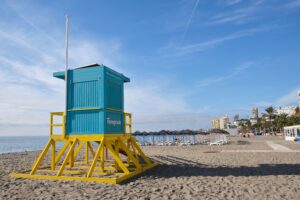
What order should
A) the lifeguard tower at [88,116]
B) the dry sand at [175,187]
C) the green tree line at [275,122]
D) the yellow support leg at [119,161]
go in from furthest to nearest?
the green tree line at [275,122]
the lifeguard tower at [88,116]
the yellow support leg at [119,161]
the dry sand at [175,187]

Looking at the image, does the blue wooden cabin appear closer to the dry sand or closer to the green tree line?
the dry sand

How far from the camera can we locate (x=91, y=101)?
31.9 ft

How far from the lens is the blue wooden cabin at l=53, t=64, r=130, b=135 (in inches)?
374

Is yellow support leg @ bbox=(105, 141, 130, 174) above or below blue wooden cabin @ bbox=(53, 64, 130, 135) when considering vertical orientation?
below

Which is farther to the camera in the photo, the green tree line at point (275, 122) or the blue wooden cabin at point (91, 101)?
the green tree line at point (275, 122)

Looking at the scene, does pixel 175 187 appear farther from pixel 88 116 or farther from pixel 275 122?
pixel 275 122

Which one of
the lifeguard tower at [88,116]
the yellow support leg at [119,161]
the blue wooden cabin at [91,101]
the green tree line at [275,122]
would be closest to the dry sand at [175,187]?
the yellow support leg at [119,161]

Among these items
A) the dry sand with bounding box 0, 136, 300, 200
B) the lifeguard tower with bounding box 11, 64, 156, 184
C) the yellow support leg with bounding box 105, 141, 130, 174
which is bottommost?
the dry sand with bounding box 0, 136, 300, 200

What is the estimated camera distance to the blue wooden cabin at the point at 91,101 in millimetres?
9492

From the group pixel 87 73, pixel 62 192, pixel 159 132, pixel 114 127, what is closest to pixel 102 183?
pixel 62 192

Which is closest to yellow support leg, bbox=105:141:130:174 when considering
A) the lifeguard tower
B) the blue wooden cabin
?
the lifeguard tower

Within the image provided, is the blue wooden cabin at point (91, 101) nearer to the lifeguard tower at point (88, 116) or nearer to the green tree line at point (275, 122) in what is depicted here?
the lifeguard tower at point (88, 116)

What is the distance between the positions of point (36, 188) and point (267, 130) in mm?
108941

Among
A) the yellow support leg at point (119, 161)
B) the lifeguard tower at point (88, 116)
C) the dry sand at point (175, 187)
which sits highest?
the lifeguard tower at point (88, 116)
